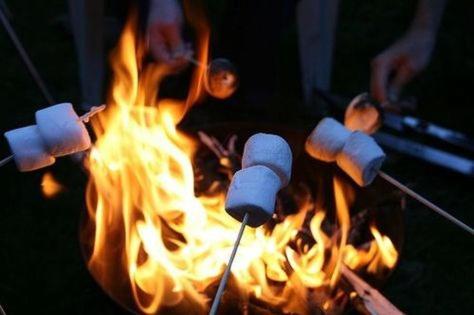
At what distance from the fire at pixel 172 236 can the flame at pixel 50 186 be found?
0.56 m

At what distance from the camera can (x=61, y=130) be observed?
1467 mm

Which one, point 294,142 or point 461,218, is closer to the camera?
point 294,142

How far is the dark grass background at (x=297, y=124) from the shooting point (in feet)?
7.27

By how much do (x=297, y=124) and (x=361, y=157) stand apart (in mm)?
1351

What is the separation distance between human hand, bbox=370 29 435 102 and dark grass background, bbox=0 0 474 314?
55cm

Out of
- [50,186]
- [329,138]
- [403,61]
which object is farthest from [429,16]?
[50,186]

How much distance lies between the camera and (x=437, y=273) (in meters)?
2.31

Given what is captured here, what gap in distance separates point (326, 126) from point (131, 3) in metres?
1.26

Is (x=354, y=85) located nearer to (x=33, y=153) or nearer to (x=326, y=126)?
(x=326, y=126)

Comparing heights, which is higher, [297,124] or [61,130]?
[61,130]

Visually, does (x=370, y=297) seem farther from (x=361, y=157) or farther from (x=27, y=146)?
(x=27, y=146)

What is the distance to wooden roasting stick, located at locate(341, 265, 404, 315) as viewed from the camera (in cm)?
170

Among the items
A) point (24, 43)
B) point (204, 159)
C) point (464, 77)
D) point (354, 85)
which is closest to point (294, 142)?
point (204, 159)

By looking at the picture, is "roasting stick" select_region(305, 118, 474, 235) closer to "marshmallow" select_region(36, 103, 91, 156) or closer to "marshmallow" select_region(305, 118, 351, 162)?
"marshmallow" select_region(305, 118, 351, 162)
